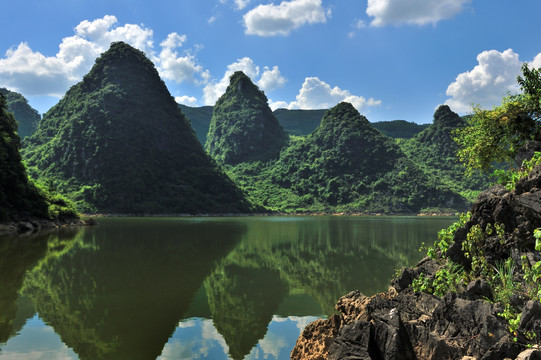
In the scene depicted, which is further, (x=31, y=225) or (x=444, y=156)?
(x=444, y=156)

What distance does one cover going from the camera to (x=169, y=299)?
12.3 m

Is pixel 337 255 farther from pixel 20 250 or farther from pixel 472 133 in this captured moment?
pixel 20 250

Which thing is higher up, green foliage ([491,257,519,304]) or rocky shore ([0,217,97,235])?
green foliage ([491,257,519,304])

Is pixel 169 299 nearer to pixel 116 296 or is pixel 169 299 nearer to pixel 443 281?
pixel 116 296

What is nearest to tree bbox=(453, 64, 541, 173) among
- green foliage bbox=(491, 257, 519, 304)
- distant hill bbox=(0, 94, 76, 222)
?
green foliage bbox=(491, 257, 519, 304)

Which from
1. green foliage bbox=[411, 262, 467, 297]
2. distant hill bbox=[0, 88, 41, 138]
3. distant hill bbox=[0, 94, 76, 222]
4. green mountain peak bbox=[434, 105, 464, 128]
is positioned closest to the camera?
green foliage bbox=[411, 262, 467, 297]

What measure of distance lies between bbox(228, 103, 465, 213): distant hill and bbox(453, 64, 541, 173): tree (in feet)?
432

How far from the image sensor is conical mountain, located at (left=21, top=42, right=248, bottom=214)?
110875 millimetres

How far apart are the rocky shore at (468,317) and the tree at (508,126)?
5.32 m

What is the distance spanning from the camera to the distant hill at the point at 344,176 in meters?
148

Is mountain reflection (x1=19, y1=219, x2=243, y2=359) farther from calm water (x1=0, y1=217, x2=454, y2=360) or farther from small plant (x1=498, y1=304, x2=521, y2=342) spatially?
small plant (x1=498, y1=304, x2=521, y2=342)

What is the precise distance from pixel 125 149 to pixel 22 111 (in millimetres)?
112428

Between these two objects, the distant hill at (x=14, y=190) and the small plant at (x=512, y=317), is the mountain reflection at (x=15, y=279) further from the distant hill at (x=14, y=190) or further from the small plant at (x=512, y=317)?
the distant hill at (x=14, y=190)

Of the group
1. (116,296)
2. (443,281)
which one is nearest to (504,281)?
(443,281)
